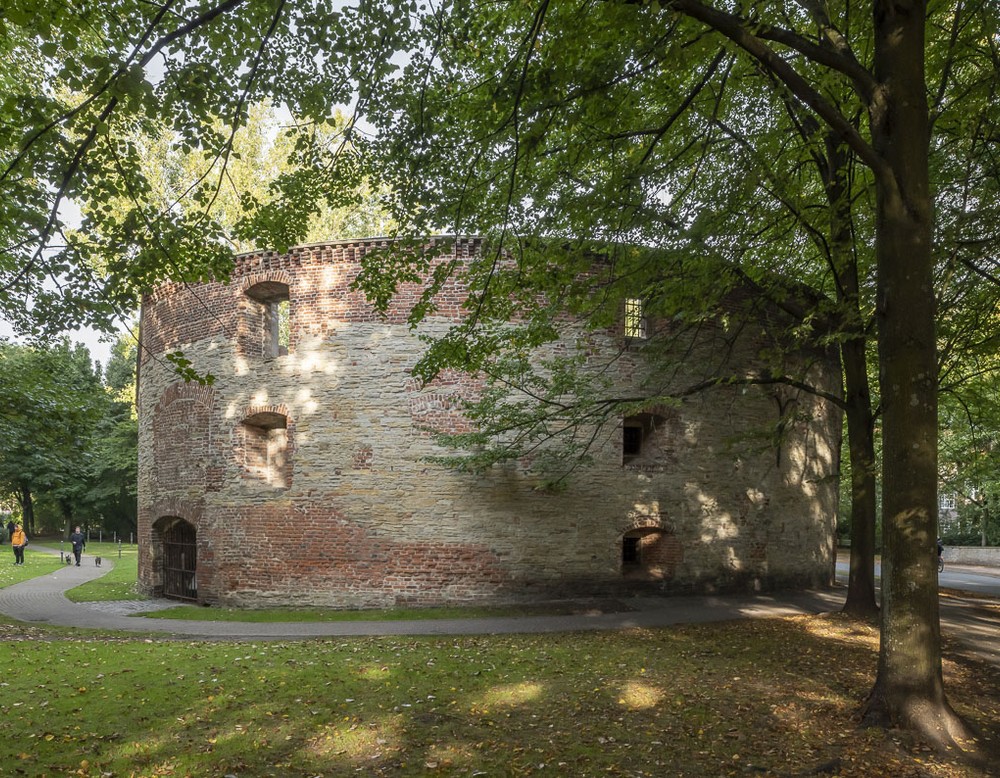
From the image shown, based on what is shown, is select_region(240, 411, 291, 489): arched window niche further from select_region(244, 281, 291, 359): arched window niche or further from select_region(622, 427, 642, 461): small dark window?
select_region(622, 427, 642, 461): small dark window

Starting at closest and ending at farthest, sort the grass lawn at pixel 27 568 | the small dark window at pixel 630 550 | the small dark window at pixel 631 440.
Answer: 1. the small dark window at pixel 630 550
2. the small dark window at pixel 631 440
3. the grass lawn at pixel 27 568

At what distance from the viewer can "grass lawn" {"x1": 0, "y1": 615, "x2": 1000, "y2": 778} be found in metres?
4.97

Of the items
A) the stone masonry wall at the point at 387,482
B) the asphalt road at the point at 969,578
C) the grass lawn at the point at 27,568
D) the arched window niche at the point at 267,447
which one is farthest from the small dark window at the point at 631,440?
the grass lawn at the point at 27,568

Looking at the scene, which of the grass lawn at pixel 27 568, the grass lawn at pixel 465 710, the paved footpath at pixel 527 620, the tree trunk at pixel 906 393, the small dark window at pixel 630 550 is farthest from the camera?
the grass lawn at pixel 27 568

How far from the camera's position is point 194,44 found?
16.7 feet

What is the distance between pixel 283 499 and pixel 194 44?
367 inches

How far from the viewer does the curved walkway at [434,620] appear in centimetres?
1072

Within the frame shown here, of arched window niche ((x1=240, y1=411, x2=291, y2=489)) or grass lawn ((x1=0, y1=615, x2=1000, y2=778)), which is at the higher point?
arched window niche ((x1=240, y1=411, x2=291, y2=489))

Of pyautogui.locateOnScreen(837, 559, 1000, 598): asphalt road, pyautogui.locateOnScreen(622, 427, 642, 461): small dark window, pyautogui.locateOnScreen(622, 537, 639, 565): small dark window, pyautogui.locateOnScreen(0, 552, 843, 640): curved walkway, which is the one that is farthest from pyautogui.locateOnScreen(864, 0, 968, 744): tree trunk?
pyautogui.locateOnScreen(837, 559, 1000, 598): asphalt road

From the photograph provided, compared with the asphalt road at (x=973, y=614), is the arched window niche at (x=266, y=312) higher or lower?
higher

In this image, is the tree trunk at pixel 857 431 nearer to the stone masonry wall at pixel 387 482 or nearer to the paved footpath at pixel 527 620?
the stone masonry wall at pixel 387 482

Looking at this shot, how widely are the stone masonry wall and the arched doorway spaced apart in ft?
0.89

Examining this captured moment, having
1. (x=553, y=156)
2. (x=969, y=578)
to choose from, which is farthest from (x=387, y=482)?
(x=969, y=578)

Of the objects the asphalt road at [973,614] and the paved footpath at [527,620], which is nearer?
the asphalt road at [973,614]
